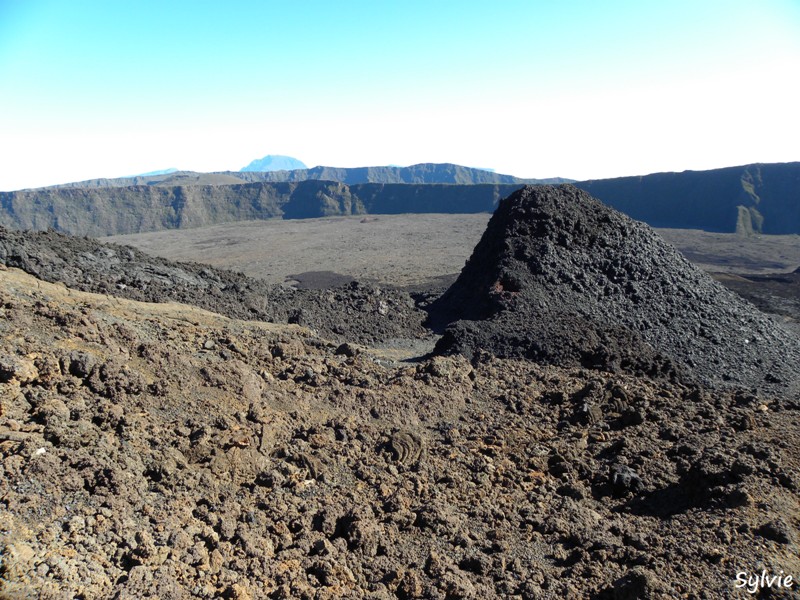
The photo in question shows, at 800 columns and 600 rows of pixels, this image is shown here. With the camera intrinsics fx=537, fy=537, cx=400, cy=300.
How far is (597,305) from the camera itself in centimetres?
1438

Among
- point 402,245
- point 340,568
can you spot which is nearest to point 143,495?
point 340,568

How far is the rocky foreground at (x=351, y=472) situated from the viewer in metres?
4.62

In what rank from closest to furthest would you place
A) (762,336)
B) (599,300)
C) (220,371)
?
(220,371) < (762,336) < (599,300)

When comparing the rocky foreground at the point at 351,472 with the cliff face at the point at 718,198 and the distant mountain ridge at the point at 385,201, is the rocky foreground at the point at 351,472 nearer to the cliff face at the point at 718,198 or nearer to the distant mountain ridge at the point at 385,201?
the cliff face at the point at 718,198

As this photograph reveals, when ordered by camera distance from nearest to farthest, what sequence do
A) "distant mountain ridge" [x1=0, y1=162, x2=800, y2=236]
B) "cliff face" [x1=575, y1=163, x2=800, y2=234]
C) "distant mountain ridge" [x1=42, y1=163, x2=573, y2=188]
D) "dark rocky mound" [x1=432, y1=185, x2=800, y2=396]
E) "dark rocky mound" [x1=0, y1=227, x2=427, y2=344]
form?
"dark rocky mound" [x1=432, y1=185, x2=800, y2=396] < "dark rocky mound" [x1=0, y1=227, x2=427, y2=344] < "cliff face" [x1=575, y1=163, x2=800, y2=234] < "distant mountain ridge" [x1=0, y1=162, x2=800, y2=236] < "distant mountain ridge" [x1=42, y1=163, x2=573, y2=188]

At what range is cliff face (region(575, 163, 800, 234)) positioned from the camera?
2067 inches

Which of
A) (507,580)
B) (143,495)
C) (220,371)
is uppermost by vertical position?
(220,371)

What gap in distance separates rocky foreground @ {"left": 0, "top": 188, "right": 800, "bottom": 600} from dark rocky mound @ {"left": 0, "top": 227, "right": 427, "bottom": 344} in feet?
8.19

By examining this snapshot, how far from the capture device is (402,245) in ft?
137

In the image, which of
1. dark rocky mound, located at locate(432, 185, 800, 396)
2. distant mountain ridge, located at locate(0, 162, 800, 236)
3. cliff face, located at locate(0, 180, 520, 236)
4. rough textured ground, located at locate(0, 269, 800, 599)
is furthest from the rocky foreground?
cliff face, located at locate(0, 180, 520, 236)

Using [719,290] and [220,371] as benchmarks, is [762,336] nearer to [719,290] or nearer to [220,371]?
[719,290]

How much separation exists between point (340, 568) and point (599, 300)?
11.6 meters

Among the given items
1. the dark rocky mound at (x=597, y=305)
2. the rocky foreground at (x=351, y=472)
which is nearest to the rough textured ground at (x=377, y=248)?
the dark rocky mound at (x=597, y=305)

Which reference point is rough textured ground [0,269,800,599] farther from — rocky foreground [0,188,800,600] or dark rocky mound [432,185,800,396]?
dark rocky mound [432,185,800,396]
